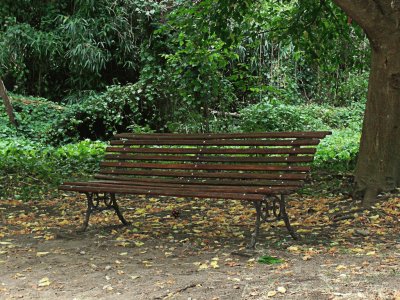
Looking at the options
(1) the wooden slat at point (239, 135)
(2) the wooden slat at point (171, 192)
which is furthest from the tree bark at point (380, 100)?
(2) the wooden slat at point (171, 192)

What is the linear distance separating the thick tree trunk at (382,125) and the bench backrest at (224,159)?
0.99 meters

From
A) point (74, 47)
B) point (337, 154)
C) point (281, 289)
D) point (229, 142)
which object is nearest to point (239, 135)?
point (229, 142)

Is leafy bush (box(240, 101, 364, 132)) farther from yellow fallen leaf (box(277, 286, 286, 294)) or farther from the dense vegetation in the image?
yellow fallen leaf (box(277, 286, 286, 294))

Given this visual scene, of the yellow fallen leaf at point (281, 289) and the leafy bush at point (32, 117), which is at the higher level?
the leafy bush at point (32, 117)

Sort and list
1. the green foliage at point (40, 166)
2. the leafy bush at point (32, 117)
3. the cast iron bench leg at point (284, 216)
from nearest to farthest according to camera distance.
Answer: the cast iron bench leg at point (284, 216), the green foliage at point (40, 166), the leafy bush at point (32, 117)

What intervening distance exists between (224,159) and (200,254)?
112 centimetres

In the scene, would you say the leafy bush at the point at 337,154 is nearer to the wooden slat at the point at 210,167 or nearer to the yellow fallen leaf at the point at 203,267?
the wooden slat at the point at 210,167

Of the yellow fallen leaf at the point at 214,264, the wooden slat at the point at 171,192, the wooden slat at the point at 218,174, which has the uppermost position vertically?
the wooden slat at the point at 218,174

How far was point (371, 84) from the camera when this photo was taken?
631 centimetres

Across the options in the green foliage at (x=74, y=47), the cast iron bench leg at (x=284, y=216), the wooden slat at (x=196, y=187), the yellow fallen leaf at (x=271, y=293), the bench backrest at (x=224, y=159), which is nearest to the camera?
the yellow fallen leaf at (x=271, y=293)

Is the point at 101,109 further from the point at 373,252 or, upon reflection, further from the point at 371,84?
the point at 373,252

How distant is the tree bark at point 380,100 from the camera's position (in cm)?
603

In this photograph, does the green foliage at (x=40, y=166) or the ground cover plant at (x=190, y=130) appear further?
the green foliage at (x=40, y=166)

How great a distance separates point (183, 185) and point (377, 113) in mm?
2245
